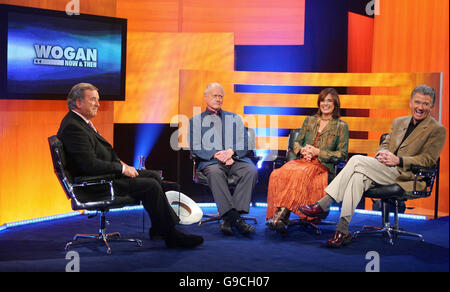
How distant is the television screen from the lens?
17.4 feet

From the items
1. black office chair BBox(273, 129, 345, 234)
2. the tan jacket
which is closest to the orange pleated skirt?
black office chair BBox(273, 129, 345, 234)

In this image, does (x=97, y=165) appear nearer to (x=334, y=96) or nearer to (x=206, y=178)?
(x=206, y=178)

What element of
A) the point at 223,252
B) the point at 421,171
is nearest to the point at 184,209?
the point at 223,252

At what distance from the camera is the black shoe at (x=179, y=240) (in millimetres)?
4574

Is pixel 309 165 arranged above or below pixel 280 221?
above

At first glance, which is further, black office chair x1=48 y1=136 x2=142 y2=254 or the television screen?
the television screen

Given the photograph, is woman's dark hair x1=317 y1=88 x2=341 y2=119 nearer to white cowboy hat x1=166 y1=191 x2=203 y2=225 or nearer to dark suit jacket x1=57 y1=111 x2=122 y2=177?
white cowboy hat x1=166 y1=191 x2=203 y2=225

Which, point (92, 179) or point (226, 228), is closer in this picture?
point (92, 179)

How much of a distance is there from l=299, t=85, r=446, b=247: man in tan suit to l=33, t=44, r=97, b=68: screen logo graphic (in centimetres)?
276

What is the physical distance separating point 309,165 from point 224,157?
842 millimetres

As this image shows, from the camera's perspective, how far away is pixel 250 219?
5766 millimetres

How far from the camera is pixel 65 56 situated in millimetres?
5738
